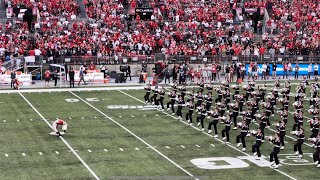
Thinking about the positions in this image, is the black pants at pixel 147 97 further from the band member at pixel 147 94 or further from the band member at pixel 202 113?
the band member at pixel 202 113

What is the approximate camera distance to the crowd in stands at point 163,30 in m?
52.9

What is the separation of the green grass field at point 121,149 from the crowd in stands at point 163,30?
41.9 ft

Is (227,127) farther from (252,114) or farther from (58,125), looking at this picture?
(58,125)

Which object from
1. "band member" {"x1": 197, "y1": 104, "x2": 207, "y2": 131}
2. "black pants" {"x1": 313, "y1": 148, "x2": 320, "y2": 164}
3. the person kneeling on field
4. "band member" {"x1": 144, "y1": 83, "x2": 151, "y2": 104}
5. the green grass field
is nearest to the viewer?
the green grass field

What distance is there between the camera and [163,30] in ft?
187

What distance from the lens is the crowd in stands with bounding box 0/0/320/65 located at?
52.9 m

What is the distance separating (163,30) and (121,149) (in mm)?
27336

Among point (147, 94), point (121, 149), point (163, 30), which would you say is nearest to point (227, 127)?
point (121, 149)

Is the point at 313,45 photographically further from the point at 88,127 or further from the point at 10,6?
the point at 88,127

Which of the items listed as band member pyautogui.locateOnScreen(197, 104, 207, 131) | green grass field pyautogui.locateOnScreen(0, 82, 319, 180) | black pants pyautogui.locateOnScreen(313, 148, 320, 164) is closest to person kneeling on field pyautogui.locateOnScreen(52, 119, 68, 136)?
green grass field pyautogui.locateOnScreen(0, 82, 319, 180)

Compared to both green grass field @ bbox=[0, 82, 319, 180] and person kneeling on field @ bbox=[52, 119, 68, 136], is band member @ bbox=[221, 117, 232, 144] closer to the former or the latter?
green grass field @ bbox=[0, 82, 319, 180]

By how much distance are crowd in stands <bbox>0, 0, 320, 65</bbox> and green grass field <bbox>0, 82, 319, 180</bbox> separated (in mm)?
12775

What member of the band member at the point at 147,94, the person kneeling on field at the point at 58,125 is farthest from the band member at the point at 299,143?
the band member at the point at 147,94

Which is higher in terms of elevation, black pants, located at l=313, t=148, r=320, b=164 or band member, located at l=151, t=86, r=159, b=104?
band member, located at l=151, t=86, r=159, b=104
